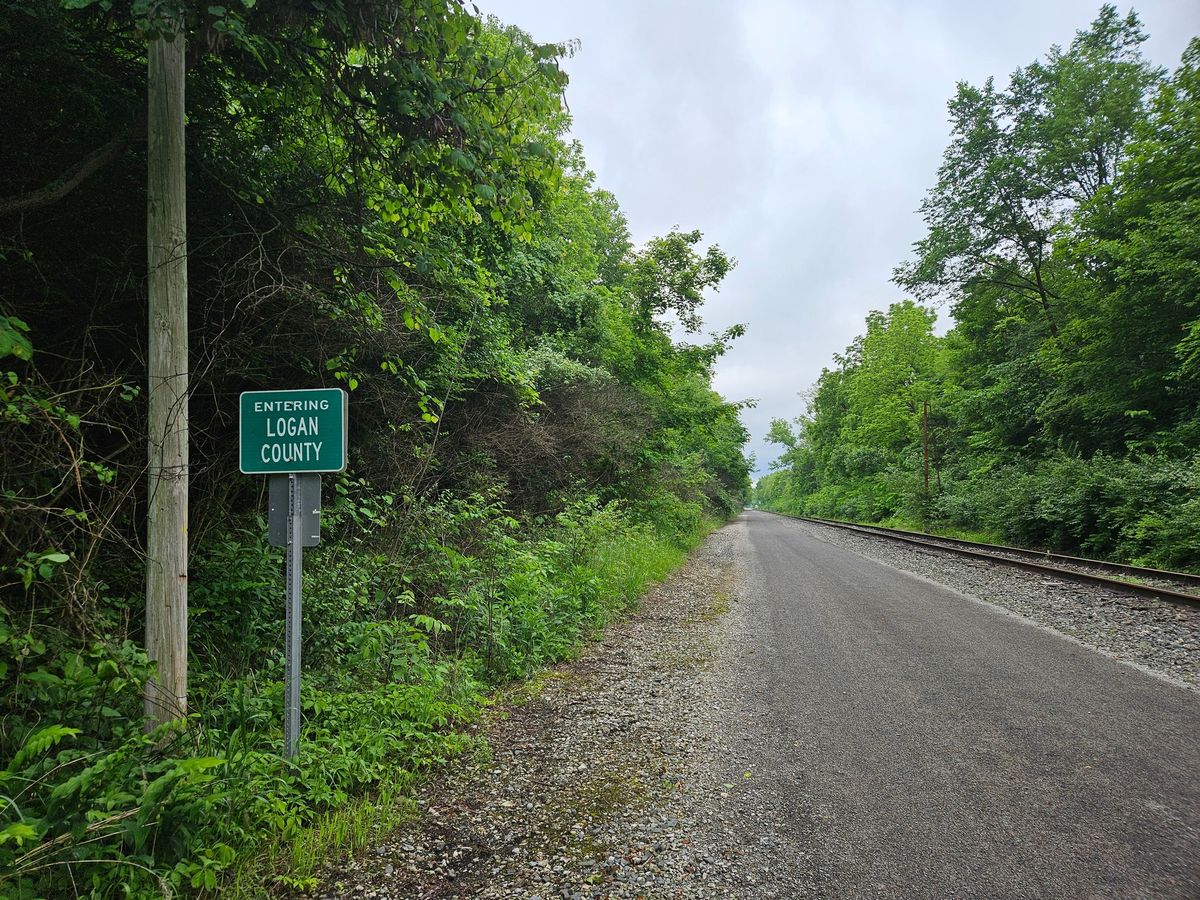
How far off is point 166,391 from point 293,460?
736 mm

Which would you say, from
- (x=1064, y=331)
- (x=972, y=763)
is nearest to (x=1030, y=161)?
(x=1064, y=331)

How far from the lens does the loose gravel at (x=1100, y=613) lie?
19.0 feet

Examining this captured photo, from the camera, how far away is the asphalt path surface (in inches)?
99.7

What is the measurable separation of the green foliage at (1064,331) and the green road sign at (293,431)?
1554cm

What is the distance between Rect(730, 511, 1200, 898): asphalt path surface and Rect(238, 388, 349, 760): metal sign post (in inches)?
116

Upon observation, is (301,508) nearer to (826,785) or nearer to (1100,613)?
(826,785)

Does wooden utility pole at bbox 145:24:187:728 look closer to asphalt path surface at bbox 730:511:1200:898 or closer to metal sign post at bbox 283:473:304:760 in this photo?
metal sign post at bbox 283:473:304:760

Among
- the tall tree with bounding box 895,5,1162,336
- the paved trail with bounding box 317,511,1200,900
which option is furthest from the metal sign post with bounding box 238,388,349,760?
the tall tree with bounding box 895,5,1162,336

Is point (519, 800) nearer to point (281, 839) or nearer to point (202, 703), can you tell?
point (281, 839)

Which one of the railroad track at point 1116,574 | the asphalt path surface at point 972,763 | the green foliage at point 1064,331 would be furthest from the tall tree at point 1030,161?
the asphalt path surface at point 972,763

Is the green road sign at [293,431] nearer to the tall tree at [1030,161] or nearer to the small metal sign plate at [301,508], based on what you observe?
the small metal sign plate at [301,508]

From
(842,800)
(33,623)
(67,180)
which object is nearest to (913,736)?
(842,800)

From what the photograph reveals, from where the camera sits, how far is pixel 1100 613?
7711 millimetres

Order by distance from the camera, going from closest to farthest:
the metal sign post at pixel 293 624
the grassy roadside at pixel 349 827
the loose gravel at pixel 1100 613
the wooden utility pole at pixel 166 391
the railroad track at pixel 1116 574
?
the grassy roadside at pixel 349 827 → the wooden utility pole at pixel 166 391 → the metal sign post at pixel 293 624 → the loose gravel at pixel 1100 613 → the railroad track at pixel 1116 574
